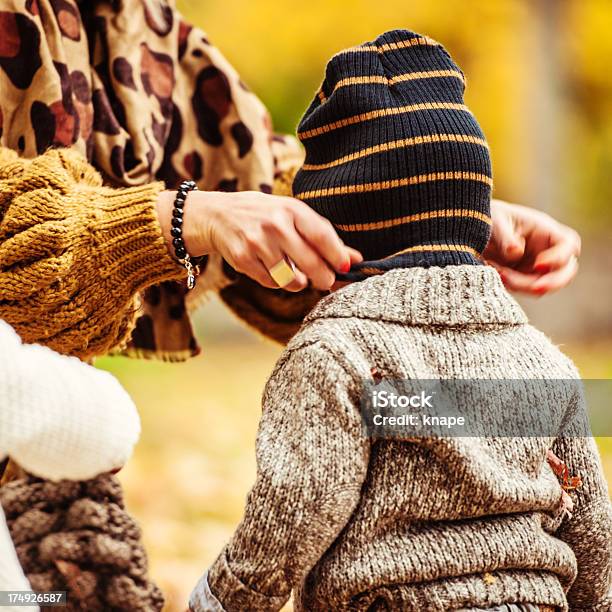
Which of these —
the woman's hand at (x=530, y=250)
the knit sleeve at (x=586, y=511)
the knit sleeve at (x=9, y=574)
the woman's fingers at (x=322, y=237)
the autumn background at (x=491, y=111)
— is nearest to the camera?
the knit sleeve at (x=9, y=574)

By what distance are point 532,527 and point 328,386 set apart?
0.27 metres

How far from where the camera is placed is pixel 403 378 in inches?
33.3

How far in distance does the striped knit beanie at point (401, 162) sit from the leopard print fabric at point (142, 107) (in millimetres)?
444

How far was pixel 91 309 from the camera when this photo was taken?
1.05m

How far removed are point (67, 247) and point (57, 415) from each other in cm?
28

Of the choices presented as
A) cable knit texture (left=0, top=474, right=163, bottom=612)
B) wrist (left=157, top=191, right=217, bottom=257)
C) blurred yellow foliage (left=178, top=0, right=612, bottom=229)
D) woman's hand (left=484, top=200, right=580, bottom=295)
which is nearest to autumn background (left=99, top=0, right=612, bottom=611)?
blurred yellow foliage (left=178, top=0, right=612, bottom=229)

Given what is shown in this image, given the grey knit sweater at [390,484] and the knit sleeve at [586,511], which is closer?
the grey knit sweater at [390,484]

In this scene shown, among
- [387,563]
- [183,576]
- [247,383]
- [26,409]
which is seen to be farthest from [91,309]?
[247,383]

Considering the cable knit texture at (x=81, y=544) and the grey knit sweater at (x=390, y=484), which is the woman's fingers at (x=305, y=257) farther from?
the cable knit texture at (x=81, y=544)

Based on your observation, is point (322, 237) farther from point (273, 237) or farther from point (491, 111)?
point (491, 111)

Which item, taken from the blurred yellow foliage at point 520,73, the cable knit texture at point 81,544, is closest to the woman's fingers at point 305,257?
the cable knit texture at point 81,544
